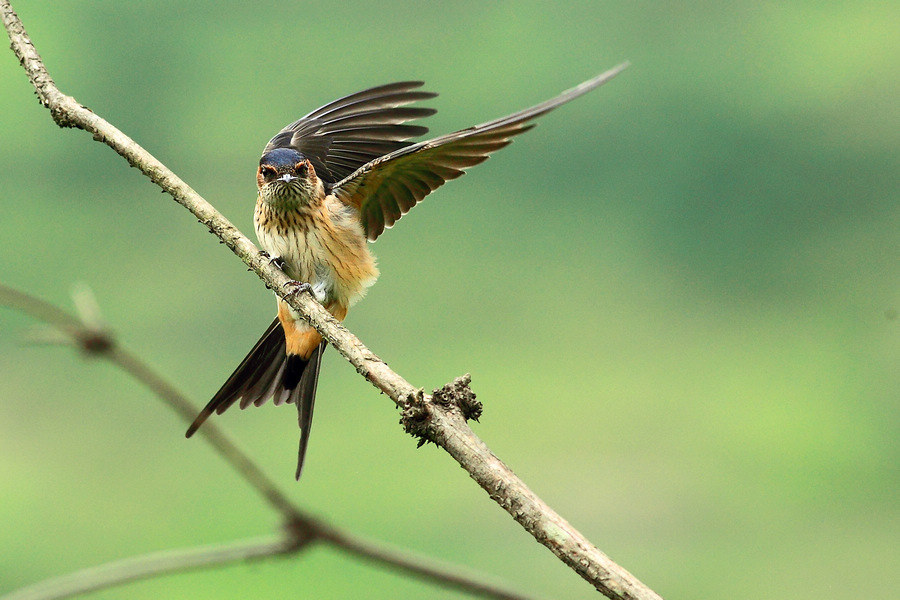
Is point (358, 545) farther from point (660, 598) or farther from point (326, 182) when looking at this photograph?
point (326, 182)

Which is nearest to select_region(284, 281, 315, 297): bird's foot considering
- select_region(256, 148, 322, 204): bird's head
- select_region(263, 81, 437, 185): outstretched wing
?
select_region(256, 148, 322, 204): bird's head

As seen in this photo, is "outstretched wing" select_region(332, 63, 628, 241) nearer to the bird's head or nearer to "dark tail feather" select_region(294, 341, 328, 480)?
the bird's head

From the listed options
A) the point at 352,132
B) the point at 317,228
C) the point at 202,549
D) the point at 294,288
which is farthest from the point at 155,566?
the point at 352,132

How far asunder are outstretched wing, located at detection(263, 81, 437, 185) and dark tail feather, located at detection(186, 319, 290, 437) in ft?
2.43

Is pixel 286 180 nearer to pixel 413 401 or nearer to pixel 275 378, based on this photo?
pixel 275 378

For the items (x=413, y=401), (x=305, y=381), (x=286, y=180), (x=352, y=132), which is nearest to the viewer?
(x=413, y=401)

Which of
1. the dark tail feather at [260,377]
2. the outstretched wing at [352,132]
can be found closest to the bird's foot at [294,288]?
the dark tail feather at [260,377]

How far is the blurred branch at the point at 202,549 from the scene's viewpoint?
1877 millimetres

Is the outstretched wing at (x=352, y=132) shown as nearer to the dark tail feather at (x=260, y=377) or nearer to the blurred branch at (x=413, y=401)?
the dark tail feather at (x=260, y=377)

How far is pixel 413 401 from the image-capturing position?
1479 mm

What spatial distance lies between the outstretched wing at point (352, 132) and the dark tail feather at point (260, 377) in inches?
29.2

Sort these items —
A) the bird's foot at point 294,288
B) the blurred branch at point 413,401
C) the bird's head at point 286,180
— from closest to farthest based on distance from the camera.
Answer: the blurred branch at point 413,401
the bird's foot at point 294,288
the bird's head at point 286,180

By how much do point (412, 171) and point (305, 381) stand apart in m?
0.72

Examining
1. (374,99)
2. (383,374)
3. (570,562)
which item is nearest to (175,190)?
(383,374)
